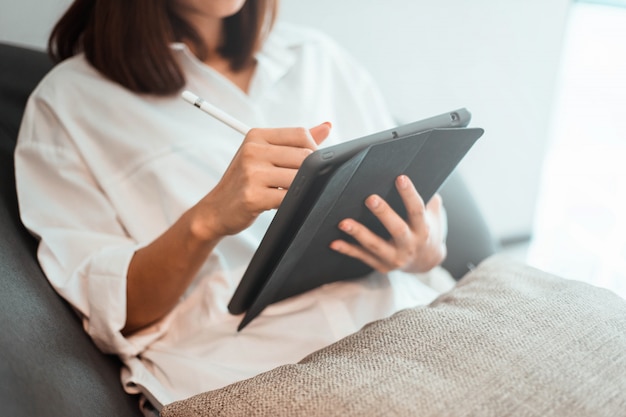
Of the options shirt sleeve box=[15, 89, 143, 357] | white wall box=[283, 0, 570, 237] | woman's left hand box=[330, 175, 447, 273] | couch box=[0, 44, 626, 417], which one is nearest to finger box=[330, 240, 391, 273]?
woman's left hand box=[330, 175, 447, 273]

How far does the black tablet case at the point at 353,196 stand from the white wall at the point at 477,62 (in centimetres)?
64

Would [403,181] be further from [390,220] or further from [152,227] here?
[152,227]

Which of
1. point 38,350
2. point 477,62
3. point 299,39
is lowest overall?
point 38,350

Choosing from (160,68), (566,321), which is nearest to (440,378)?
(566,321)

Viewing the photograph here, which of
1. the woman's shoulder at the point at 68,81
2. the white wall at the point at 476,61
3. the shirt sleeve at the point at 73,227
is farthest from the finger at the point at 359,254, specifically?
the white wall at the point at 476,61

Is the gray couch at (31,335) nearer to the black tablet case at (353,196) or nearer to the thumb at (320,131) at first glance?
the black tablet case at (353,196)

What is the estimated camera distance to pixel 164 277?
2.46ft

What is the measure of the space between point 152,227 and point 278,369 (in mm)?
347

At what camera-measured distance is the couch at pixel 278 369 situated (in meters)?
0.52

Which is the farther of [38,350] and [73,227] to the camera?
[73,227]

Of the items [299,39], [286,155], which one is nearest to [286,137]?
[286,155]

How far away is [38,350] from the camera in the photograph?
2.07 ft

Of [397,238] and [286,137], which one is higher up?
[286,137]

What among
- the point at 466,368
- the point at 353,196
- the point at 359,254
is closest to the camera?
the point at 466,368
